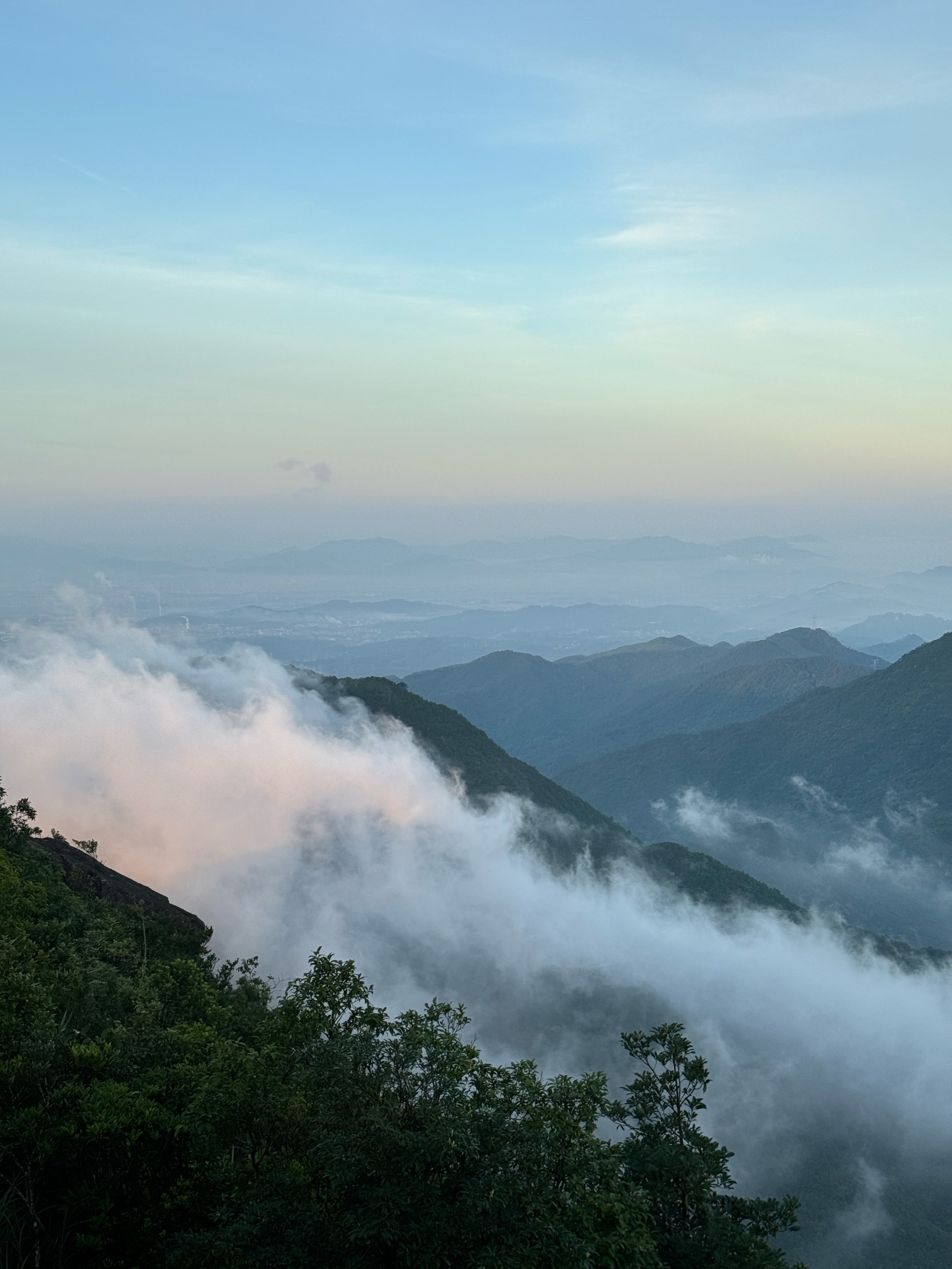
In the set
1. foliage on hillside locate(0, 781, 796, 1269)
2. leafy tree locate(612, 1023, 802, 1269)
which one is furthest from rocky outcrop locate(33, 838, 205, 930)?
leafy tree locate(612, 1023, 802, 1269)

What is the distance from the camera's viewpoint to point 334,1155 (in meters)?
21.7

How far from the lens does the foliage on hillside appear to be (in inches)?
832

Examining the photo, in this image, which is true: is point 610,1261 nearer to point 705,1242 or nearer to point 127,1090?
point 705,1242

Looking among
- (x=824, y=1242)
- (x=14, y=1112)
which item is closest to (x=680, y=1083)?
(x=14, y=1112)

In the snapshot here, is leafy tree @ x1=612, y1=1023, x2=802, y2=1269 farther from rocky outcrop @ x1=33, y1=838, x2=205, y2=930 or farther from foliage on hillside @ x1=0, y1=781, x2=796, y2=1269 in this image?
rocky outcrop @ x1=33, y1=838, x2=205, y2=930

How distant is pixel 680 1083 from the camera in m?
37.0

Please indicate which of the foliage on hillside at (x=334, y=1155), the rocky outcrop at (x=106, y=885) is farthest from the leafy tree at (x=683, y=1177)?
the rocky outcrop at (x=106, y=885)

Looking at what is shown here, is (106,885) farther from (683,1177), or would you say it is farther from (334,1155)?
(334,1155)

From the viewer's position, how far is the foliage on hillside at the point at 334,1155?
69.3 ft

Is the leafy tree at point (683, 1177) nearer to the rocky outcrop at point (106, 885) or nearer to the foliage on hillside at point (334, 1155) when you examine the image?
the foliage on hillside at point (334, 1155)

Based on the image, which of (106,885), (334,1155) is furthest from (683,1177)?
(106,885)

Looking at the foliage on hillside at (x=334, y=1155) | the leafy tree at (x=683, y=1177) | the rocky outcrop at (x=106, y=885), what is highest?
the foliage on hillside at (x=334, y=1155)

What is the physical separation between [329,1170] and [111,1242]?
855cm

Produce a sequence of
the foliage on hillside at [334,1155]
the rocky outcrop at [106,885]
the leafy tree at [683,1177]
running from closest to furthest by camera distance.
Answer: the foliage on hillside at [334,1155], the leafy tree at [683,1177], the rocky outcrop at [106,885]
